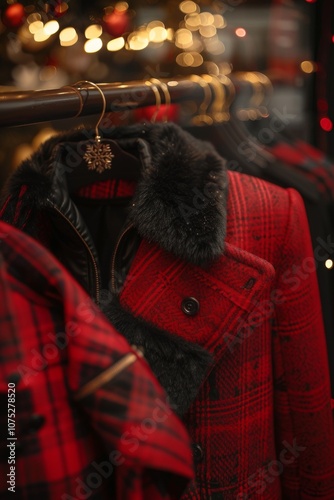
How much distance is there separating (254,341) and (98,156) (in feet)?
1.34

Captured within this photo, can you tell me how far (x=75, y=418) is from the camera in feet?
1.78

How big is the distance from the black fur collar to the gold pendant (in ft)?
0.12

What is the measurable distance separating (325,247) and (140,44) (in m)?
0.82

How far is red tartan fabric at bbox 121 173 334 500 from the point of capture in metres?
0.74

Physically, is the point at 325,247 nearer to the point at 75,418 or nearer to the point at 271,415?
the point at 271,415

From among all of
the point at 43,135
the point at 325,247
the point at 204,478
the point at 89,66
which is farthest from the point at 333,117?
the point at 204,478

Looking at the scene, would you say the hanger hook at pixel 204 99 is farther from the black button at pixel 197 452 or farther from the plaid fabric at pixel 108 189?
the black button at pixel 197 452

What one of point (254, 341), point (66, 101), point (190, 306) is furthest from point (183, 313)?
point (66, 101)

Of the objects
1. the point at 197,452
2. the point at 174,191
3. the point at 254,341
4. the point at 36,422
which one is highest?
the point at 174,191

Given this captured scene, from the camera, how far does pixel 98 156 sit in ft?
2.68

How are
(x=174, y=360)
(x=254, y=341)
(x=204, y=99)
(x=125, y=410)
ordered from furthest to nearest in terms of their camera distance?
1. (x=204, y=99)
2. (x=254, y=341)
3. (x=174, y=360)
4. (x=125, y=410)

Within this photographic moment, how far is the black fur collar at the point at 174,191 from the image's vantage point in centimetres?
72

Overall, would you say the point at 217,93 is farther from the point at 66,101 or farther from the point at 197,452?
the point at 197,452

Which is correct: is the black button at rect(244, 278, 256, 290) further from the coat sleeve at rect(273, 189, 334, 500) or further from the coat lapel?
the coat sleeve at rect(273, 189, 334, 500)
